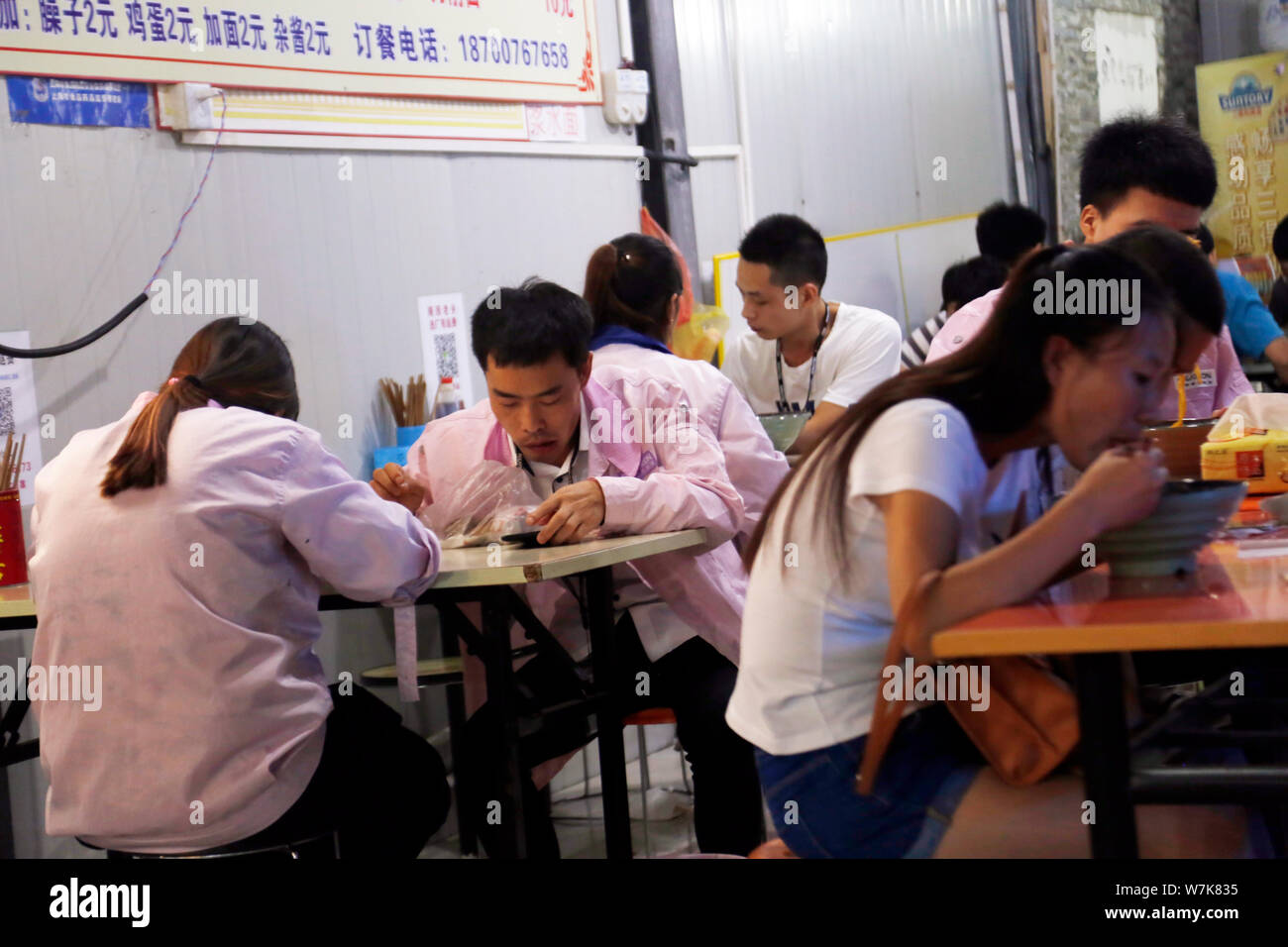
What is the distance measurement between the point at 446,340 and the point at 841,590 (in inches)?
109

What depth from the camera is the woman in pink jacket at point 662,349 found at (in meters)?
3.12

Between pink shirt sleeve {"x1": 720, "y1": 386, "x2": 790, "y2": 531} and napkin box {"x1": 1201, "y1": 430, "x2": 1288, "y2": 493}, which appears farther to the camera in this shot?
pink shirt sleeve {"x1": 720, "y1": 386, "x2": 790, "y2": 531}

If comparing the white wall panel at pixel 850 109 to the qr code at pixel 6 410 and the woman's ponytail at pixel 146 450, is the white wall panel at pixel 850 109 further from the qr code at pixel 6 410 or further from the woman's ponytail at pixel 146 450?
the woman's ponytail at pixel 146 450

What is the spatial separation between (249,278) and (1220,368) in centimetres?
237

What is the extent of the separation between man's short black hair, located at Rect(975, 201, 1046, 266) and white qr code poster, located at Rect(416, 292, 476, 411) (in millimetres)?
2309

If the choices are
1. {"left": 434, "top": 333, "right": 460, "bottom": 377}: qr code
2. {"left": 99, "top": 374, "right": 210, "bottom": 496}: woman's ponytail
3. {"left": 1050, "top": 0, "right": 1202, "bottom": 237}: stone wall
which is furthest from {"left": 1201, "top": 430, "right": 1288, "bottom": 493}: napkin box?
{"left": 1050, "top": 0, "right": 1202, "bottom": 237}: stone wall

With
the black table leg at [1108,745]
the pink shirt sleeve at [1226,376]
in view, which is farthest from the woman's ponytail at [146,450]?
the pink shirt sleeve at [1226,376]

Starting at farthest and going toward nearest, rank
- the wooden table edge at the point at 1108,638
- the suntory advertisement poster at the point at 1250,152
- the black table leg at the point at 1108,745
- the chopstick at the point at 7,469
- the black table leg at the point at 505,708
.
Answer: the suntory advertisement poster at the point at 1250,152
the chopstick at the point at 7,469
the black table leg at the point at 505,708
the black table leg at the point at 1108,745
the wooden table edge at the point at 1108,638

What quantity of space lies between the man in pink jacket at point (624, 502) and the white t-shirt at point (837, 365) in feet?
4.72

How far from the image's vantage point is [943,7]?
7543 millimetres

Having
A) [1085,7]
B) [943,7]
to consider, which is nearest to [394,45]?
[943,7]

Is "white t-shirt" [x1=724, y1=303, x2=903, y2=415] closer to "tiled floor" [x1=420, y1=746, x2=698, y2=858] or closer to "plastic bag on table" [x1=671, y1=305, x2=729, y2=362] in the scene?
"plastic bag on table" [x1=671, y1=305, x2=729, y2=362]

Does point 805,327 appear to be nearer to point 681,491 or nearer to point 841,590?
point 681,491

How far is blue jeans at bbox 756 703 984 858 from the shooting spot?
62.4 inches
